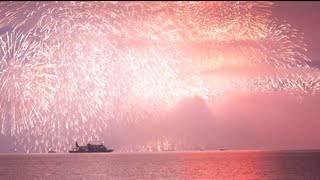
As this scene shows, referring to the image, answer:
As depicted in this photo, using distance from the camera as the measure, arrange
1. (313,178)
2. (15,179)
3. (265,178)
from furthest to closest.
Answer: (15,179) → (265,178) → (313,178)

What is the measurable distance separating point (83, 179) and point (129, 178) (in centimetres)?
992

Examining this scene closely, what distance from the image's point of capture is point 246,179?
10200cm

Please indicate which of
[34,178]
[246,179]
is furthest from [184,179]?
[34,178]

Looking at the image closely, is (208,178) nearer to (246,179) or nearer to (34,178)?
(246,179)

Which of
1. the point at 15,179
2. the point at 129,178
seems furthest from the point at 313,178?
the point at 15,179

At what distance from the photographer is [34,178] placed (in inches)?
4493

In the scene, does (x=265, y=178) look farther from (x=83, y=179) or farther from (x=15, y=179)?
(x=15, y=179)

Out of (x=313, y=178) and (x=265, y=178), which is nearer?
(x=313, y=178)

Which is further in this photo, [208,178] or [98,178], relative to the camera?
[98,178]

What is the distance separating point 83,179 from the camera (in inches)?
4353

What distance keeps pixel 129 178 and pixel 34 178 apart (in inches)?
718

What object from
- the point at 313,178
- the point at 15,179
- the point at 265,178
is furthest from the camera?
the point at 15,179

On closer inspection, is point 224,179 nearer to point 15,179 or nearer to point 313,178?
point 313,178

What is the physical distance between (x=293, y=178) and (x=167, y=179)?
22521 mm
